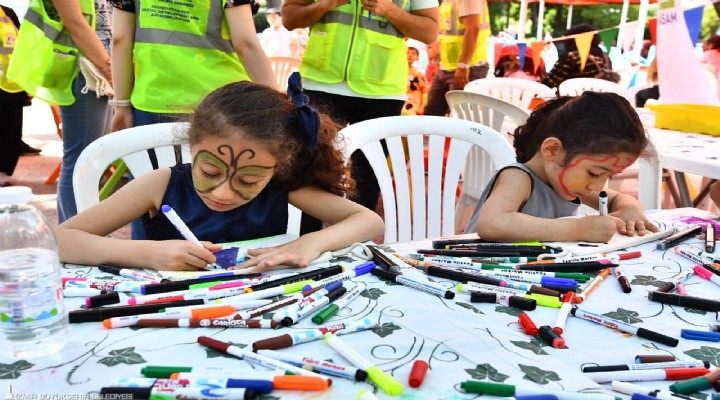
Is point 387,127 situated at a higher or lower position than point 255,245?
higher

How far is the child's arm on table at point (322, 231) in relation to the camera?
1.18 meters

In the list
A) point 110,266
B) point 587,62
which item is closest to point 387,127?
point 110,266

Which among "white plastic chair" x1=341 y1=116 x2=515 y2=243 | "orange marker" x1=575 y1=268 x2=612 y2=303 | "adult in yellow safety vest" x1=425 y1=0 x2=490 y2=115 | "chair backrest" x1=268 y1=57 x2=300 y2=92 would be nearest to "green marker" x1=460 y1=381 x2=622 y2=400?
"orange marker" x1=575 y1=268 x2=612 y2=303

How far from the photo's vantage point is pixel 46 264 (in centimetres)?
88

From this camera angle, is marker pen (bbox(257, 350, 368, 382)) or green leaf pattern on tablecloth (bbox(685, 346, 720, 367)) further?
green leaf pattern on tablecloth (bbox(685, 346, 720, 367))

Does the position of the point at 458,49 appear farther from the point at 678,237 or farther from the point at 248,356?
the point at 248,356

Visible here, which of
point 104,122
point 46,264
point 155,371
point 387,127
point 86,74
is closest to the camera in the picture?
point 155,371

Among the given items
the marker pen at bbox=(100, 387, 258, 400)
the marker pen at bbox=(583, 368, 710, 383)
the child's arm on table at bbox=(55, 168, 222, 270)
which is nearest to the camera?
the marker pen at bbox=(100, 387, 258, 400)

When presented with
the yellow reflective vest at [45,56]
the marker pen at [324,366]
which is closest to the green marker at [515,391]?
the marker pen at [324,366]

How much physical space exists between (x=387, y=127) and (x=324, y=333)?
1181 millimetres

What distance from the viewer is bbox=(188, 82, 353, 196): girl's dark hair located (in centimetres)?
138

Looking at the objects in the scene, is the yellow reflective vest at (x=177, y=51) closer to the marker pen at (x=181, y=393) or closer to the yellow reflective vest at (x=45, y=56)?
the yellow reflective vest at (x=45, y=56)

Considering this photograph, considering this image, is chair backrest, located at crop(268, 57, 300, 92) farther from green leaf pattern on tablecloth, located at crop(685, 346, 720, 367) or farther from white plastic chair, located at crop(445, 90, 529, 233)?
green leaf pattern on tablecloth, located at crop(685, 346, 720, 367)

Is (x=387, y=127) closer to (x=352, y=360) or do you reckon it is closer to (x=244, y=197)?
(x=244, y=197)
